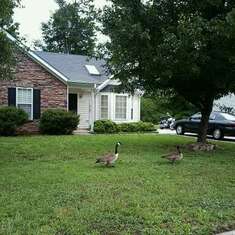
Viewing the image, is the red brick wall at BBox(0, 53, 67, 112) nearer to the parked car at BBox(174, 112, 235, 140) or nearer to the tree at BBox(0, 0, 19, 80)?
the parked car at BBox(174, 112, 235, 140)

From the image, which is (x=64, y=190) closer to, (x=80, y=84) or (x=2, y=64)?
(x=2, y=64)

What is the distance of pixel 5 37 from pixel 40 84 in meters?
11.6

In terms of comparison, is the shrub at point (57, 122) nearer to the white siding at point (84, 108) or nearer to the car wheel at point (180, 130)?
the white siding at point (84, 108)

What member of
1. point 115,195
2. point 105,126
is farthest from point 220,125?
point 115,195

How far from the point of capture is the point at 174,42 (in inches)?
591

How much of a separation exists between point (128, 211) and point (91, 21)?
11.5 meters

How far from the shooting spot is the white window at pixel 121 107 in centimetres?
3102

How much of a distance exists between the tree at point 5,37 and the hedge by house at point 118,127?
41.8 feet

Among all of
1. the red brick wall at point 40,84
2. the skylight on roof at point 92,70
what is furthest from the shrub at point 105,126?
the skylight on roof at point 92,70

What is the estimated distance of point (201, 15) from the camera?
53.5 ft

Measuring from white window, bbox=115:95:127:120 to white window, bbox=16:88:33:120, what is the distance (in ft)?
23.7

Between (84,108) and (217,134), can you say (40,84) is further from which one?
(217,134)

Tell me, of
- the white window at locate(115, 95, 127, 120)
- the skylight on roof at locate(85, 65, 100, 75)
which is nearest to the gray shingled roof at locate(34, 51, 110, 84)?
the skylight on roof at locate(85, 65, 100, 75)

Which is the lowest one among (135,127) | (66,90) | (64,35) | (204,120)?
(135,127)
